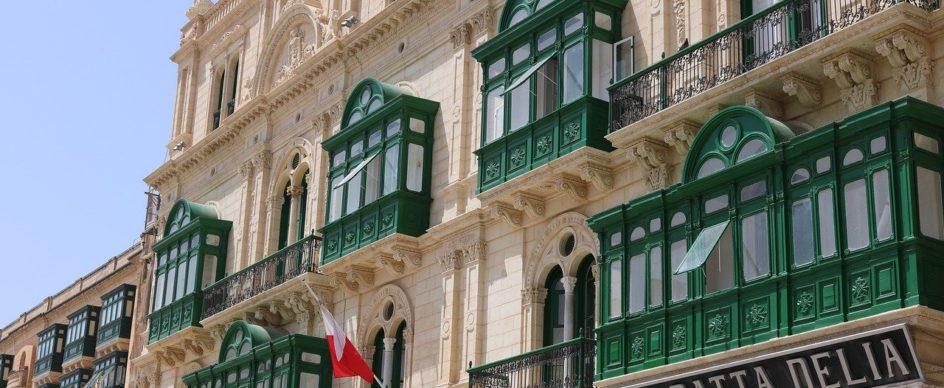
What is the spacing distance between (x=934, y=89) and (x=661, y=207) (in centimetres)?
405

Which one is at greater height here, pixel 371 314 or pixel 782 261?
pixel 371 314

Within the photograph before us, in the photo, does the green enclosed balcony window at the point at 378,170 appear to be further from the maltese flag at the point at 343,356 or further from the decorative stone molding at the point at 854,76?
the decorative stone molding at the point at 854,76

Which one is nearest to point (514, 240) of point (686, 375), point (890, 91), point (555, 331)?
point (555, 331)

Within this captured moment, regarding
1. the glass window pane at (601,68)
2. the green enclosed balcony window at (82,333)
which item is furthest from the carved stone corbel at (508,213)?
the green enclosed balcony window at (82,333)

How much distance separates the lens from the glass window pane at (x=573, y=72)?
77.1 ft

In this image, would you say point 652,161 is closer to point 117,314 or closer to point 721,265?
point 721,265

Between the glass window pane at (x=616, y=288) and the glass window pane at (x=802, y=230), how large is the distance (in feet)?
11.3

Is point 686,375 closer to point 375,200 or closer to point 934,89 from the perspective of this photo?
point 934,89

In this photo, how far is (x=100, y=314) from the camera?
156ft

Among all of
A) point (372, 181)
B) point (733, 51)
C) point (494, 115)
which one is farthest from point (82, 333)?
point (733, 51)

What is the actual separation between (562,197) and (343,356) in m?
5.44

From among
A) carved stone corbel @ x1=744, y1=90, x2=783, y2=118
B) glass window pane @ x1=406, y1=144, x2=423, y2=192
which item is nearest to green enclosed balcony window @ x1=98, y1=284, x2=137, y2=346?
glass window pane @ x1=406, y1=144, x2=423, y2=192

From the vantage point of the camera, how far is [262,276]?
32375 millimetres

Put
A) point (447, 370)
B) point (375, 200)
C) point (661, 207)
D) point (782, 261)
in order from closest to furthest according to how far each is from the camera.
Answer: point (782, 261) → point (661, 207) → point (447, 370) → point (375, 200)
